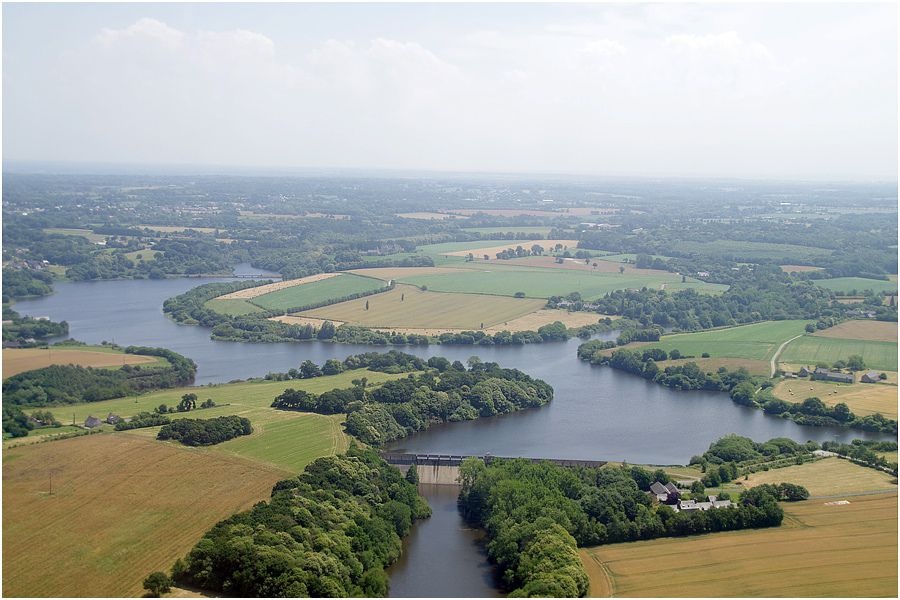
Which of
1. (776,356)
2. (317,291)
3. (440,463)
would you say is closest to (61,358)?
(440,463)

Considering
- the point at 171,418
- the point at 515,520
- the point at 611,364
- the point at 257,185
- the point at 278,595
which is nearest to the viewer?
the point at 278,595

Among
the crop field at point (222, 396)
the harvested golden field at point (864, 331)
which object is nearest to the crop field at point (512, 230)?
the harvested golden field at point (864, 331)

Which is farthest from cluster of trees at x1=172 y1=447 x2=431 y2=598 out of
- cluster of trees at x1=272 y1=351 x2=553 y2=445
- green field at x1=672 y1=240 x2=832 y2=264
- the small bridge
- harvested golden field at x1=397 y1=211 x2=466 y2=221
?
harvested golden field at x1=397 y1=211 x2=466 y2=221

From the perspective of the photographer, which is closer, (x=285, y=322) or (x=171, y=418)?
(x=171, y=418)

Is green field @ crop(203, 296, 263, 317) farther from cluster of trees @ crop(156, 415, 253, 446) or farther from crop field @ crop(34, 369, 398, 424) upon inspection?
cluster of trees @ crop(156, 415, 253, 446)

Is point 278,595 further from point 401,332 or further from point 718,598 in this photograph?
point 401,332

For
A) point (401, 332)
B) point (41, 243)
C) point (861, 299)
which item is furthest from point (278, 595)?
point (41, 243)

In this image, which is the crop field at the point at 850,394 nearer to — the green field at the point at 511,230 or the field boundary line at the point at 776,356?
the field boundary line at the point at 776,356

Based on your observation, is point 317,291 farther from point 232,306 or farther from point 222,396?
point 222,396
